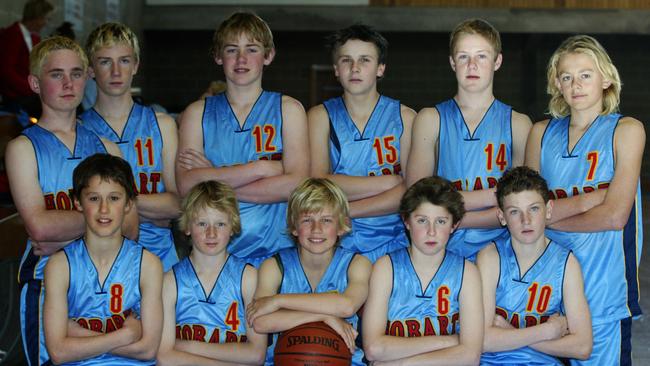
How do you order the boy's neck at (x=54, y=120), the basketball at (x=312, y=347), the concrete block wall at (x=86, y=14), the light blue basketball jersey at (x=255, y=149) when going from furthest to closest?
the concrete block wall at (x=86, y=14), the light blue basketball jersey at (x=255, y=149), the boy's neck at (x=54, y=120), the basketball at (x=312, y=347)

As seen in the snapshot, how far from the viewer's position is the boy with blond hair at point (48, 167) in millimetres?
3746

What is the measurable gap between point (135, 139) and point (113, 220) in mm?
690

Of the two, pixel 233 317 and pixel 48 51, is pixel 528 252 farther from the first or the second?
pixel 48 51

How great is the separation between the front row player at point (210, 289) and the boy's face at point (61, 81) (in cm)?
69

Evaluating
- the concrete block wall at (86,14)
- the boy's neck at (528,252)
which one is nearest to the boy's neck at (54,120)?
the boy's neck at (528,252)

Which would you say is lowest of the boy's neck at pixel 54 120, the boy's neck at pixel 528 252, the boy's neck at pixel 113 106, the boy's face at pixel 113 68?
the boy's neck at pixel 528 252

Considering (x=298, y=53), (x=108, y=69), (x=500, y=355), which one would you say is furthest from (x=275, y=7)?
(x=500, y=355)

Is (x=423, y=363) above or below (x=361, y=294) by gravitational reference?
below

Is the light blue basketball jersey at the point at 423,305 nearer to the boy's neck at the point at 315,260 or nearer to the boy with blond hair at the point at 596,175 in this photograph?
the boy's neck at the point at 315,260

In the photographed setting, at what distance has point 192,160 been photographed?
408 cm

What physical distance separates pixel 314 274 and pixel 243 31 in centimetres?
119

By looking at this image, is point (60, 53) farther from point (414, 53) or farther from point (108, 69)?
point (414, 53)

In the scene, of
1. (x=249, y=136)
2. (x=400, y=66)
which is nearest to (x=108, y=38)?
(x=249, y=136)

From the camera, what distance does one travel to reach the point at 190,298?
3.81 metres
